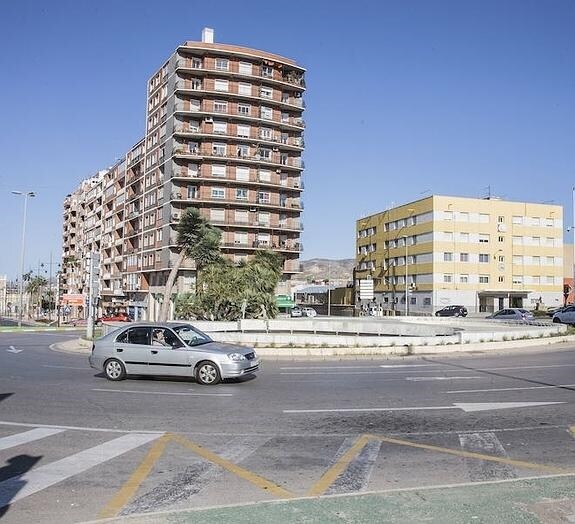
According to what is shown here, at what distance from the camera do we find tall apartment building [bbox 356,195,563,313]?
260 ft

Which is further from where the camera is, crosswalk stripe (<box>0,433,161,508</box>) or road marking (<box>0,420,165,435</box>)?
road marking (<box>0,420,165,435</box>)

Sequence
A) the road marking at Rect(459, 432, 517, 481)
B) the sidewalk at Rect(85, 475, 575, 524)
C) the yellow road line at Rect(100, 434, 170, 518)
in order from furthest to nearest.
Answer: the road marking at Rect(459, 432, 517, 481) < the yellow road line at Rect(100, 434, 170, 518) < the sidewalk at Rect(85, 475, 575, 524)

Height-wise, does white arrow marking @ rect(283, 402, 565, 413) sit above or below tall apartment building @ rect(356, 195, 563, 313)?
below

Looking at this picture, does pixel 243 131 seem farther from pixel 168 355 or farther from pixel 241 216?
pixel 168 355

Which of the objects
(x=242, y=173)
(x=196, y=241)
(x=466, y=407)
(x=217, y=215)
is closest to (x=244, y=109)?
(x=242, y=173)

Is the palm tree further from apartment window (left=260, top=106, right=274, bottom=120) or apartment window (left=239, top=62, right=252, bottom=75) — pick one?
apartment window (left=239, top=62, right=252, bottom=75)

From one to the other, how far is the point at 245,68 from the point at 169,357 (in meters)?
63.4

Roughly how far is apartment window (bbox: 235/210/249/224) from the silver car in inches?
2238

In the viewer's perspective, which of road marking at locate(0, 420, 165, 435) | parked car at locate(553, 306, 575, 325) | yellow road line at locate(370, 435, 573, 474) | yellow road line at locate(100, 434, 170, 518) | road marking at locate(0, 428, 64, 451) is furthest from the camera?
parked car at locate(553, 306, 575, 325)

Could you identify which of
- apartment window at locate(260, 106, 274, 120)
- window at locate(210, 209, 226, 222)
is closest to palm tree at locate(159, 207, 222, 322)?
window at locate(210, 209, 226, 222)

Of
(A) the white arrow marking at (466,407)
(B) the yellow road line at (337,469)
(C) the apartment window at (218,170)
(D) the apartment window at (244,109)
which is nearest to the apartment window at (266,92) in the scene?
(D) the apartment window at (244,109)

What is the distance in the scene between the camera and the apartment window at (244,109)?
7294 cm

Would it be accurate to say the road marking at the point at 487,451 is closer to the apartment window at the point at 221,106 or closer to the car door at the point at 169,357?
the car door at the point at 169,357

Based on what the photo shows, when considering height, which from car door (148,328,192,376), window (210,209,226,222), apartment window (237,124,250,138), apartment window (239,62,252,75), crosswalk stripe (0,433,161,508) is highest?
apartment window (239,62,252,75)
